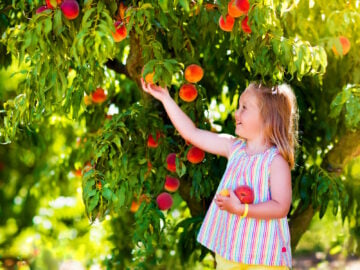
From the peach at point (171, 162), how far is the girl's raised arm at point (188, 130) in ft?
0.57

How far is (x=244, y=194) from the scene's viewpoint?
2129mm

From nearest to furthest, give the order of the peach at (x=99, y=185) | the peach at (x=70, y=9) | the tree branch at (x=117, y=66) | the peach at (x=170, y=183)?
the peach at (x=70, y=9) < the peach at (x=99, y=185) < the peach at (x=170, y=183) < the tree branch at (x=117, y=66)

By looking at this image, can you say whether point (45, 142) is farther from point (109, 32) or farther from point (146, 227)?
point (109, 32)

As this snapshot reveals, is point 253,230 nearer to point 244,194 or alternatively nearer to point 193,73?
point 244,194

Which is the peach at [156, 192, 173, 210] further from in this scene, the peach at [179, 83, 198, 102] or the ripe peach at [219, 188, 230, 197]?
the ripe peach at [219, 188, 230, 197]

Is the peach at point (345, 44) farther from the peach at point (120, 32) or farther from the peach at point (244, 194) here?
the peach at point (120, 32)

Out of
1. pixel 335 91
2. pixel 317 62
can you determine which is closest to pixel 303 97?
pixel 335 91

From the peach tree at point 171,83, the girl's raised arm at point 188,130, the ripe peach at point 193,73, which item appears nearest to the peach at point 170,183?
the peach tree at point 171,83

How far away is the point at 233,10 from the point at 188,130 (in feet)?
1.65

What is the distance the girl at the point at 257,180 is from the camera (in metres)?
2.14

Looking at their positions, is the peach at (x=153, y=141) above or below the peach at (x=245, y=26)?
below

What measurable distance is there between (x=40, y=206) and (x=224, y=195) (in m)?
2.56

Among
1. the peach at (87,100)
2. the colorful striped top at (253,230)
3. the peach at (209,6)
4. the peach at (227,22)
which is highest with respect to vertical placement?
the peach at (209,6)

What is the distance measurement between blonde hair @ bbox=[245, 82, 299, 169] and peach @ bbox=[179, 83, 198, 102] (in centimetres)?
26
